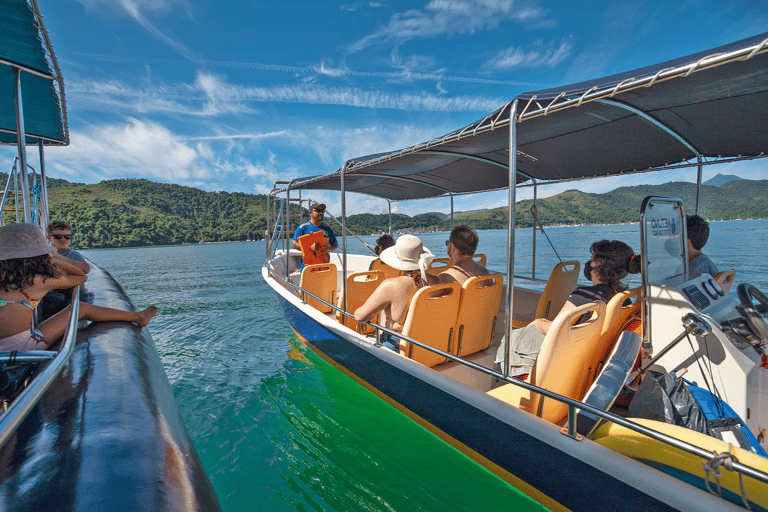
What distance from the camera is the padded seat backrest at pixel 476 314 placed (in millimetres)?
2957

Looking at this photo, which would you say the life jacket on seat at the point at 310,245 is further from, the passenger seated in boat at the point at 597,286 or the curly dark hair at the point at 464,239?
the passenger seated in boat at the point at 597,286

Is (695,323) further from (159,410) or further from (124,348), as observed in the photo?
(124,348)

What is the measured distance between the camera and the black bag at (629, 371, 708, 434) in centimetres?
164

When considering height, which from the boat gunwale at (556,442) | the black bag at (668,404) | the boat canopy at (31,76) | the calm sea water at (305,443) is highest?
the boat canopy at (31,76)

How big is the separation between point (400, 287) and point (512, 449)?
139cm

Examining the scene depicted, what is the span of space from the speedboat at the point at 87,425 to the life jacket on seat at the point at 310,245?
10.9ft

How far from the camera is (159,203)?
290ft

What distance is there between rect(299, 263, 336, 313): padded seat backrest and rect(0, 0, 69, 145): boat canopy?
10.0 ft

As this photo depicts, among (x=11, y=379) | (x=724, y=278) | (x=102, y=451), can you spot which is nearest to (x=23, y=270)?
(x=11, y=379)

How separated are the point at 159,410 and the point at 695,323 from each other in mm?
2632

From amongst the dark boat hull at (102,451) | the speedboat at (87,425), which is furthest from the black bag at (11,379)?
the dark boat hull at (102,451)

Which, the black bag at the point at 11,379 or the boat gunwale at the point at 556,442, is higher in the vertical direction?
the black bag at the point at 11,379

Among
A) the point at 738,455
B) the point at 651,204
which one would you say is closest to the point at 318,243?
the point at 651,204

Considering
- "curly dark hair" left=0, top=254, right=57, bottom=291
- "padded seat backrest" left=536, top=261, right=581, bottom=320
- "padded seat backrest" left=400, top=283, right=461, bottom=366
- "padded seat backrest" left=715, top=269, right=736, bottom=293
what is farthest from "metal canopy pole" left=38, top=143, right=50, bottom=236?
"padded seat backrest" left=715, top=269, right=736, bottom=293
